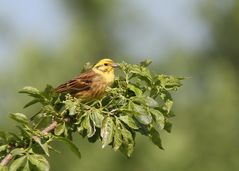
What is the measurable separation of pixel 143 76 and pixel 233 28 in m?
24.7

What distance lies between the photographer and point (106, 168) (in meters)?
22.7

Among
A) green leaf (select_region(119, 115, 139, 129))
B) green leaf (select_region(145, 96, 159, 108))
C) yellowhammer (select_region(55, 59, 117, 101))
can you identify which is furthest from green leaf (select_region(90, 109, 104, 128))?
yellowhammer (select_region(55, 59, 117, 101))

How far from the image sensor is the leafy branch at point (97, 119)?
4.23m

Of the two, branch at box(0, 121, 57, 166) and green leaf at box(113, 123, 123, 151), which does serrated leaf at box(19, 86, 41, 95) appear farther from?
green leaf at box(113, 123, 123, 151)

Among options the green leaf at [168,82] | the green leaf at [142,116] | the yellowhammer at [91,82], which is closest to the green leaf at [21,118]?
the green leaf at [142,116]

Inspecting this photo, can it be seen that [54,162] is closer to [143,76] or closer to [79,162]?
[79,162]

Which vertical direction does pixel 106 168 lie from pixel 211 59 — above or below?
below

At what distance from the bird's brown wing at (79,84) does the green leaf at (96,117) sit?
1.57 m

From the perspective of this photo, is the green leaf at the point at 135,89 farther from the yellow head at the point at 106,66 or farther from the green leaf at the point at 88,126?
the yellow head at the point at 106,66

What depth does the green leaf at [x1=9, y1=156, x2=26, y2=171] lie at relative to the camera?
4.11m

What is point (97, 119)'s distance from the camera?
178 inches

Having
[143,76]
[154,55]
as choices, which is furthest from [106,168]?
[143,76]

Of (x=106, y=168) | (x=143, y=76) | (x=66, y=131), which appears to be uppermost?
(x=143, y=76)

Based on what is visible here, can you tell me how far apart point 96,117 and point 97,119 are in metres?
0.02
